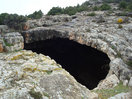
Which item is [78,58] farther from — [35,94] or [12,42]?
[35,94]

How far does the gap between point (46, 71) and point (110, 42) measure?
423 inches

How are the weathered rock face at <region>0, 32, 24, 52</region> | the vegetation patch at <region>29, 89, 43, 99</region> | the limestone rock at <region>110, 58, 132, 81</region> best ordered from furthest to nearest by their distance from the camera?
the weathered rock face at <region>0, 32, 24, 52</region> → the limestone rock at <region>110, 58, 132, 81</region> → the vegetation patch at <region>29, 89, 43, 99</region>

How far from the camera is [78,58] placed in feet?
75.8

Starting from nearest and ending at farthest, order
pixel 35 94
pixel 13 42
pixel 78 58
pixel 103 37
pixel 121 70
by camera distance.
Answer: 1. pixel 35 94
2. pixel 121 70
3. pixel 13 42
4. pixel 103 37
5. pixel 78 58

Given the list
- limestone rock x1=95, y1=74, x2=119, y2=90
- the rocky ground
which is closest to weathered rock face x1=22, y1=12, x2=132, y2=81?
the rocky ground

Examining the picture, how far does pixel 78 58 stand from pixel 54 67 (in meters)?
14.5

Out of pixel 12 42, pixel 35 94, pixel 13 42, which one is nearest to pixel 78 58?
pixel 13 42

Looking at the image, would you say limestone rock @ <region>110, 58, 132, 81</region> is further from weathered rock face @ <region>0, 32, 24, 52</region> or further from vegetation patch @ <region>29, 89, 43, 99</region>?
weathered rock face @ <region>0, 32, 24, 52</region>

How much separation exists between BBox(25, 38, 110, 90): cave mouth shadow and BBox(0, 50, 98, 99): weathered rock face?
11.0m

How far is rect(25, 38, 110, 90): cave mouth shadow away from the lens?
1841 centimetres

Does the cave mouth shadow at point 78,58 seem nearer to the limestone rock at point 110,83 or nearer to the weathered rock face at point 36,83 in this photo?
the limestone rock at point 110,83

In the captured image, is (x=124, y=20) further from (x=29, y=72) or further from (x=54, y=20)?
(x=29, y=72)

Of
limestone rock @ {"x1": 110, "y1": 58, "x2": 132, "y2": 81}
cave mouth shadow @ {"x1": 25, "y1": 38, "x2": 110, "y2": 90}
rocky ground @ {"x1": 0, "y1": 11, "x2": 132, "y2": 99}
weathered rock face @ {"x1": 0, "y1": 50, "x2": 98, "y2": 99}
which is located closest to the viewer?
weathered rock face @ {"x1": 0, "y1": 50, "x2": 98, "y2": 99}

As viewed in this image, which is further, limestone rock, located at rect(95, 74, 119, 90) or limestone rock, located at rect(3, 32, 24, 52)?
limestone rock, located at rect(3, 32, 24, 52)
